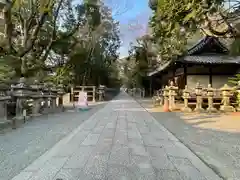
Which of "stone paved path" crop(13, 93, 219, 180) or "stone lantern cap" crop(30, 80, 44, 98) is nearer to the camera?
"stone paved path" crop(13, 93, 219, 180)

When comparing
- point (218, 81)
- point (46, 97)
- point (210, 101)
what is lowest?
point (210, 101)

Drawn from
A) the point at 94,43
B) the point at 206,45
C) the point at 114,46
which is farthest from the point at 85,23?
the point at 206,45

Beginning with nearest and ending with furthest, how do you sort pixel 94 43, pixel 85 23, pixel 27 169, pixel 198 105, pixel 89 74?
1. pixel 27 169
2. pixel 198 105
3. pixel 85 23
4. pixel 94 43
5. pixel 89 74

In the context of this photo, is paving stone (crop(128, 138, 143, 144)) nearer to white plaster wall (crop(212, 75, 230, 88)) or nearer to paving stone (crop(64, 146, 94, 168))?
paving stone (crop(64, 146, 94, 168))

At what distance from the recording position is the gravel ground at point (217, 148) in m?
4.55

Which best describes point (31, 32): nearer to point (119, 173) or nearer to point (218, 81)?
point (218, 81)

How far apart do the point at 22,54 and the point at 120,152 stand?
1221cm

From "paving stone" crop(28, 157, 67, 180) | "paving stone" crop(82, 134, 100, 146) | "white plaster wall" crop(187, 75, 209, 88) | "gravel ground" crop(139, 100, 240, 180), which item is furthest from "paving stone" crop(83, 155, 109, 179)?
"white plaster wall" crop(187, 75, 209, 88)

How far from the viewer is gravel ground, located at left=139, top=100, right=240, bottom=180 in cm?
455

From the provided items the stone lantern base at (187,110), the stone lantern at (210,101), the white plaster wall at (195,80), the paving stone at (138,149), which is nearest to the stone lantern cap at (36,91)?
the paving stone at (138,149)

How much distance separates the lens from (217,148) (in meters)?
6.14

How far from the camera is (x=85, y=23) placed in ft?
88.4

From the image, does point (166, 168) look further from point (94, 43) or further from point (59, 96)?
point (94, 43)

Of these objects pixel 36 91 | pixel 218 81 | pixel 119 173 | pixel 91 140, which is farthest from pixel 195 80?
pixel 119 173
